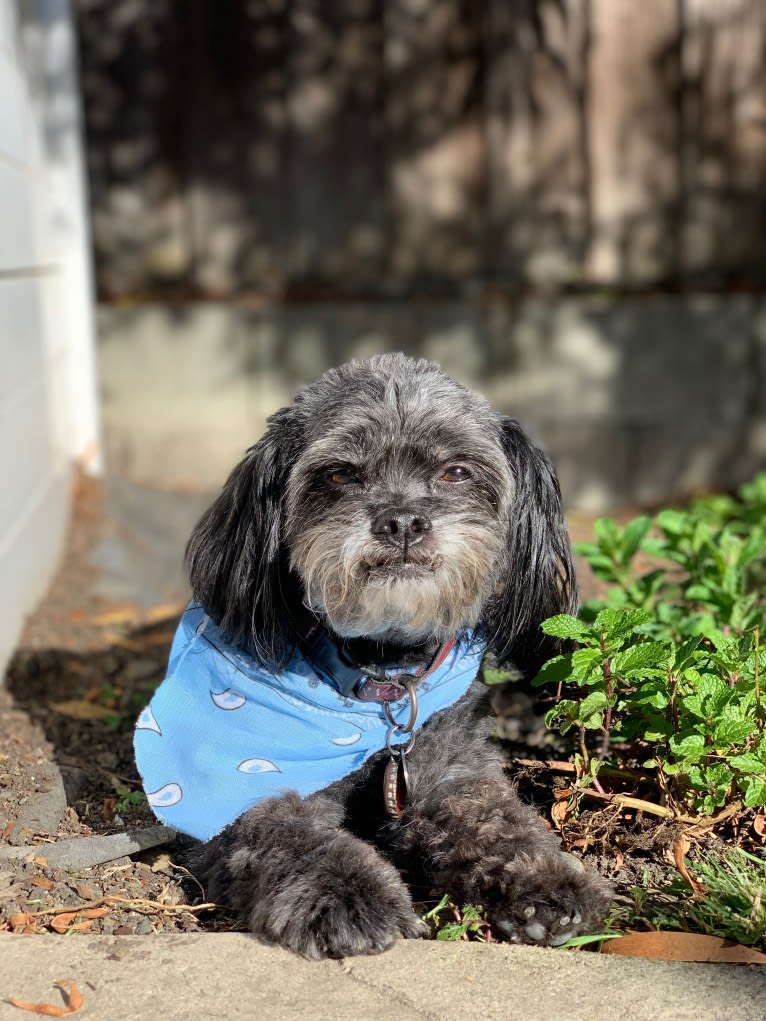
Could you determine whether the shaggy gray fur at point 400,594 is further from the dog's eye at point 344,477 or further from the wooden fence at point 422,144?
the wooden fence at point 422,144

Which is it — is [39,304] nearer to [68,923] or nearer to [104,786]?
[104,786]

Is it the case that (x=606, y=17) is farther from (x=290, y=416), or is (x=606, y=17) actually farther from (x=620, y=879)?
(x=620, y=879)

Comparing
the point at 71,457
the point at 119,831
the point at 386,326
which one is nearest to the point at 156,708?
the point at 119,831

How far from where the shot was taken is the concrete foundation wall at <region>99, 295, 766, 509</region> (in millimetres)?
Result: 6754

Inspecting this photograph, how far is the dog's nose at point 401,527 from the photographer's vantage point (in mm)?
2826

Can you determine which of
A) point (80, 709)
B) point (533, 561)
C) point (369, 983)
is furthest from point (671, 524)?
point (80, 709)

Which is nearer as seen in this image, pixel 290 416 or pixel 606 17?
pixel 290 416

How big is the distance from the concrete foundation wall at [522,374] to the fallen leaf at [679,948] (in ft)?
14.9

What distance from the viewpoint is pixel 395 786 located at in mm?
2936

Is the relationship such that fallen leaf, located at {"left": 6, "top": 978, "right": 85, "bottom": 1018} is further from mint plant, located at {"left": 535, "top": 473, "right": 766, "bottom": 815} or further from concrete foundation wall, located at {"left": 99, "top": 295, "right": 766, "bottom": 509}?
concrete foundation wall, located at {"left": 99, "top": 295, "right": 766, "bottom": 509}

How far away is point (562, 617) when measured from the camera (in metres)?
2.96

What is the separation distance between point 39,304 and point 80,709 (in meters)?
2.30

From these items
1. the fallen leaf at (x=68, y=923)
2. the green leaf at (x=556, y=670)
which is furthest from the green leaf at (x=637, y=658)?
the fallen leaf at (x=68, y=923)

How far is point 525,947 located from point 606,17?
5.52 m
